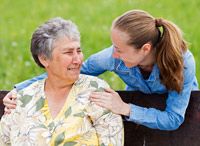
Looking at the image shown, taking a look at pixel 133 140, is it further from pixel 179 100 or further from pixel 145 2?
pixel 145 2

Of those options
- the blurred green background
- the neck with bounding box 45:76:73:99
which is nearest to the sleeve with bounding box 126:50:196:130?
the neck with bounding box 45:76:73:99

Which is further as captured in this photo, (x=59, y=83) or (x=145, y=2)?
(x=145, y=2)

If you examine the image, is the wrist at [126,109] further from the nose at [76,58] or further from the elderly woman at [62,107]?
the nose at [76,58]

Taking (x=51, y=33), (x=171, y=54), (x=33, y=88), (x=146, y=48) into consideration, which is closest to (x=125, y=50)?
(x=146, y=48)

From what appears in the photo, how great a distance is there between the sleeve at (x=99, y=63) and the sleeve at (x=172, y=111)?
31cm

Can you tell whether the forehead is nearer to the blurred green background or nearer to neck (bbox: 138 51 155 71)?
neck (bbox: 138 51 155 71)

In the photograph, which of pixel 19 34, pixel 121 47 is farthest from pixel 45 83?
pixel 19 34

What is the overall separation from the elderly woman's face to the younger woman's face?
0.20 metres

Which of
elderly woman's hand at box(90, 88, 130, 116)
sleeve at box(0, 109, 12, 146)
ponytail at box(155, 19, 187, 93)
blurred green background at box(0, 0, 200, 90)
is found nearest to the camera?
ponytail at box(155, 19, 187, 93)

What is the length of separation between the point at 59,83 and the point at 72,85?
7 centimetres

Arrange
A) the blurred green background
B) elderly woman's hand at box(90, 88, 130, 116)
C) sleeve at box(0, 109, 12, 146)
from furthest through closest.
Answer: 1. the blurred green background
2. sleeve at box(0, 109, 12, 146)
3. elderly woman's hand at box(90, 88, 130, 116)

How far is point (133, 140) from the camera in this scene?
500cm

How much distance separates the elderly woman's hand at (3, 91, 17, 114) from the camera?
15.7 feet

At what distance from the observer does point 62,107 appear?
15.3 ft
